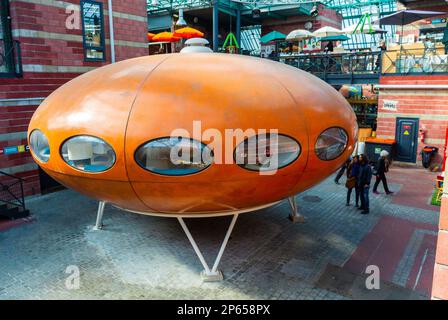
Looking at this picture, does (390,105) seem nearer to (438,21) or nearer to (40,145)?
(438,21)

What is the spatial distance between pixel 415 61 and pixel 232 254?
14.5m

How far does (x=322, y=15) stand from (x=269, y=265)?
30994 mm

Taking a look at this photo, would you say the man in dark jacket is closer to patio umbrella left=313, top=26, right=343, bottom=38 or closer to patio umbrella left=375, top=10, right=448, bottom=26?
patio umbrella left=375, top=10, right=448, bottom=26

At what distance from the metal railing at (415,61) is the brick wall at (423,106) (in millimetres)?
342

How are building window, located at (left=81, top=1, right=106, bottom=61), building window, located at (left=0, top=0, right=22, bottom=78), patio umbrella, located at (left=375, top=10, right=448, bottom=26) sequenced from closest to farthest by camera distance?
building window, located at (left=0, top=0, right=22, bottom=78) < building window, located at (left=81, top=1, right=106, bottom=61) < patio umbrella, located at (left=375, top=10, right=448, bottom=26)

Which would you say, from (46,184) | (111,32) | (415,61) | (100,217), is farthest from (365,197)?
(111,32)

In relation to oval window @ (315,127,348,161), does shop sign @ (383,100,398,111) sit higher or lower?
higher

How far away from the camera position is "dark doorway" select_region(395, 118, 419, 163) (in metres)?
18.3

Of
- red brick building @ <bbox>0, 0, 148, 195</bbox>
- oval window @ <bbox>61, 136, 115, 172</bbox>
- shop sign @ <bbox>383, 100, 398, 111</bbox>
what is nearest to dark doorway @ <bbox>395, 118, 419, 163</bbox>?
shop sign @ <bbox>383, 100, 398, 111</bbox>

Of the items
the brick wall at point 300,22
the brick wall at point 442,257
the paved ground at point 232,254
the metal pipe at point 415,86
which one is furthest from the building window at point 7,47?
the brick wall at point 300,22

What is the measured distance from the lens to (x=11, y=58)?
12656 millimetres

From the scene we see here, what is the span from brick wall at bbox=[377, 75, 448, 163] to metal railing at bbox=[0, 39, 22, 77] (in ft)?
53.6
